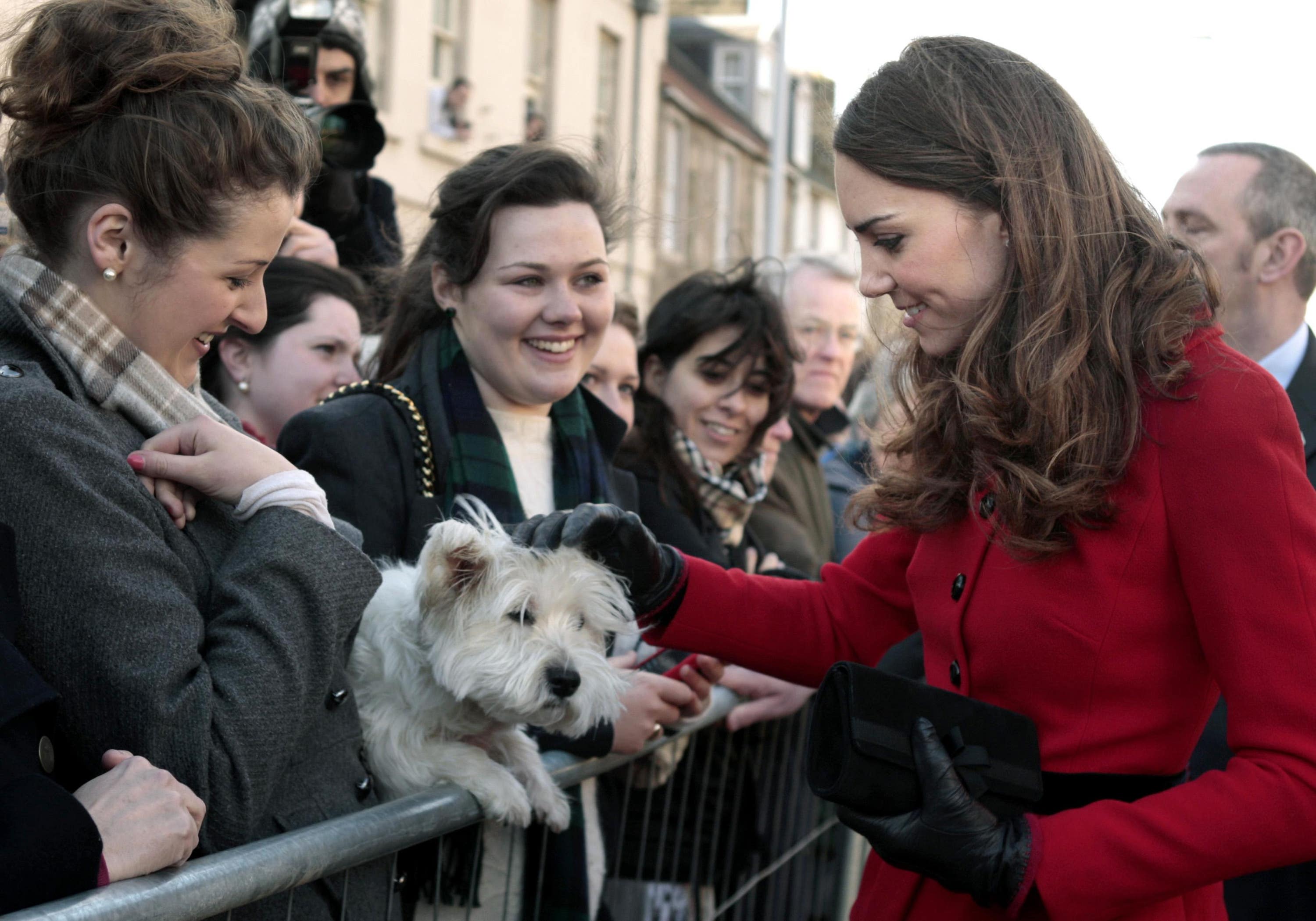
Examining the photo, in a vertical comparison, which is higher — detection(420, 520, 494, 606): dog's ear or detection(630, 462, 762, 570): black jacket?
detection(420, 520, 494, 606): dog's ear

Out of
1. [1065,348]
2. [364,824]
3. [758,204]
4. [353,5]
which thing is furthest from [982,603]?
[758,204]

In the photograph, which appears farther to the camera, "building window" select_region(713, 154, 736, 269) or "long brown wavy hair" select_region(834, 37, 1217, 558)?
"building window" select_region(713, 154, 736, 269)

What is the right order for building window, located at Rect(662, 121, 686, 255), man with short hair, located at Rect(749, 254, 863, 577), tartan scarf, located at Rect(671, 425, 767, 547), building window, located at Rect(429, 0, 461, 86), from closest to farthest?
tartan scarf, located at Rect(671, 425, 767, 547) < man with short hair, located at Rect(749, 254, 863, 577) < building window, located at Rect(429, 0, 461, 86) < building window, located at Rect(662, 121, 686, 255)

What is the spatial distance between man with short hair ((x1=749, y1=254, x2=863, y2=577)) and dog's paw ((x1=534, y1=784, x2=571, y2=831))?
7.72 ft

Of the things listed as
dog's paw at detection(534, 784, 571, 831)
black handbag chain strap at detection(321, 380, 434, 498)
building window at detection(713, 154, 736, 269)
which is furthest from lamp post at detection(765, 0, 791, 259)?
dog's paw at detection(534, 784, 571, 831)

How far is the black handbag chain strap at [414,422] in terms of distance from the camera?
2977mm

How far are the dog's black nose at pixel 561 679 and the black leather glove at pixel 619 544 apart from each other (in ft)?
0.81

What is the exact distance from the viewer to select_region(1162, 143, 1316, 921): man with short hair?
4.43 metres

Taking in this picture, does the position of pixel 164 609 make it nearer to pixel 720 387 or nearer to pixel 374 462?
pixel 374 462

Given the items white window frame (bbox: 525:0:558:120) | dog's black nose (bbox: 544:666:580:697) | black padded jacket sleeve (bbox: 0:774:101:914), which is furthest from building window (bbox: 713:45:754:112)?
black padded jacket sleeve (bbox: 0:774:101:914)

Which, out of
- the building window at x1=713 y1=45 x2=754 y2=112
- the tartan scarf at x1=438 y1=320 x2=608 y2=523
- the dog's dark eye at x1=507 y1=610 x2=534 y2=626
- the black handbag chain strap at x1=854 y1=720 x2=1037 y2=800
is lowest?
the black handbag chain strap at x1=854 y1=720 x2=1037 y2=800

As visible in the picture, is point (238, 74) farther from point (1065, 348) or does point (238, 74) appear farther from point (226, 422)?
point (1065, 348)

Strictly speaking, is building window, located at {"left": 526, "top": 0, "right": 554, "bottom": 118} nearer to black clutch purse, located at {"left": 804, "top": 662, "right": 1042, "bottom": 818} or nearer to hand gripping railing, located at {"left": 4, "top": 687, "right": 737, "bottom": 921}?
hand gripping railing, located at {"left": 4, "top": 687, "right": 737, "bottom": 921}

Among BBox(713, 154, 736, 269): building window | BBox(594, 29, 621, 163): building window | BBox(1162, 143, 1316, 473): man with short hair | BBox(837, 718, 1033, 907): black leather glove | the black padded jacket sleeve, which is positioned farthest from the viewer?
BBox(713, 154, 736, 269): building window
